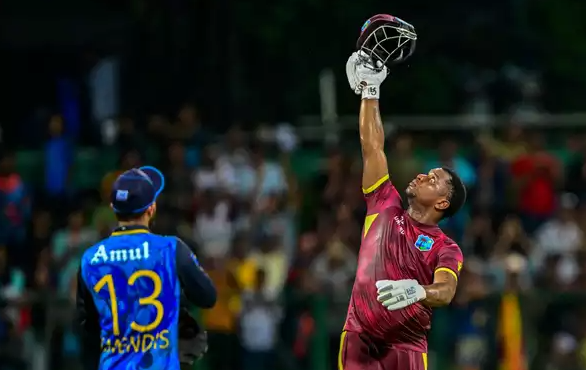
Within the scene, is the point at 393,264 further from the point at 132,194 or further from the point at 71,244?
the point at 71,244

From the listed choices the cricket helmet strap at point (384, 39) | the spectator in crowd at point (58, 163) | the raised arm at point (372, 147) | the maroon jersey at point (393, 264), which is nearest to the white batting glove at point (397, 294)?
the maroon jersey at point (393, 264)

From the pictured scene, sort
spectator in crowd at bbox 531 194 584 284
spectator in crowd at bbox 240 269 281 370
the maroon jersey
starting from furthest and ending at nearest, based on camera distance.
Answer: spectator in crowd at bbox 531 194 584 284 < spectator in crowd at bbox 240 269 281 370 < the maroon jersey

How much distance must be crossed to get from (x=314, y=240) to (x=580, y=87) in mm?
9311

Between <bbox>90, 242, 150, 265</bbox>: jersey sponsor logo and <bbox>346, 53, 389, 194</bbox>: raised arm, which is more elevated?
<bbox>346, 53, 389, 194</bbox>: raised arm

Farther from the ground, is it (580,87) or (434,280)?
(580,87)

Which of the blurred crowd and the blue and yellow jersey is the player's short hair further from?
the blurred crowd

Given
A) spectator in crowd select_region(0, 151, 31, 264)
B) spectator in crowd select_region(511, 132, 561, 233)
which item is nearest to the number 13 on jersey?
spectator in crowd select_region(0, 151, 31, 264)

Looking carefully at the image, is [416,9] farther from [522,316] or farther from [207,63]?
[522,316]

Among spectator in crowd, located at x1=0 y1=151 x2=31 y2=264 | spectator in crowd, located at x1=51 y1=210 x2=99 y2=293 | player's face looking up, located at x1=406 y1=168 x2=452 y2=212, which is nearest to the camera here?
player's face looking up, located at x1=406 y1=168 x2=452 y2=212

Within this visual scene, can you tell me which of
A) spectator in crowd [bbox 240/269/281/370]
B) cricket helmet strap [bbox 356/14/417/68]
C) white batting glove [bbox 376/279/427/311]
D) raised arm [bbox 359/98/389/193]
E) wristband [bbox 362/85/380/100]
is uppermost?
cricket helmet strap [bbox 356/14/417/68]

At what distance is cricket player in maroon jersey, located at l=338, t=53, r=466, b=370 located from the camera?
324 inches

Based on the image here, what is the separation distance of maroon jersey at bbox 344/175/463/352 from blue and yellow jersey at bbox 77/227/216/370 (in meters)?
1.00

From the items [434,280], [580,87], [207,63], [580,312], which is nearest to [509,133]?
[580,312]

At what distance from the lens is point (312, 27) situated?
19.7 meters
